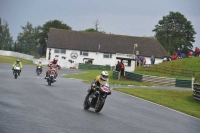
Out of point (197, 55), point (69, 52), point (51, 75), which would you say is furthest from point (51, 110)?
point (69, 52)

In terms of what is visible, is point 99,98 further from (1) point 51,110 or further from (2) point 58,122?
(2) point 58,122

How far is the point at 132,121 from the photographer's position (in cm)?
1608

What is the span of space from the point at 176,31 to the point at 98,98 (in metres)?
103

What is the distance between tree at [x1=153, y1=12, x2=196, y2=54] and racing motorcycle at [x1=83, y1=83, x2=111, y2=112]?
98.4m

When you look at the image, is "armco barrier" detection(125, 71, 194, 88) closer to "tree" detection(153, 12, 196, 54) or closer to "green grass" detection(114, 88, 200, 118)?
"green grass" detection(114, 88, 200, 118)

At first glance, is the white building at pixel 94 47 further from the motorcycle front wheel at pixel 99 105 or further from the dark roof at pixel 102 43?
the motorcycle front wheel at pixel 99 105

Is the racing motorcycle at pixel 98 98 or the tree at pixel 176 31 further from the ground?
the tree at pixel 176 31

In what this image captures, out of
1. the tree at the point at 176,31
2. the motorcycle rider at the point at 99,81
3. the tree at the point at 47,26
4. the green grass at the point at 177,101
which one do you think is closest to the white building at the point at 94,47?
the tree at the point at 176,31

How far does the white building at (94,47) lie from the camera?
9770 centimetres

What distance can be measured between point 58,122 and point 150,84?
31.3 meters

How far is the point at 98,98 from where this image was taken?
17656mm

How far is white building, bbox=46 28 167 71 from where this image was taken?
3846 inches

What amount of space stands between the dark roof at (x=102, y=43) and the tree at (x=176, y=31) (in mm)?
14897

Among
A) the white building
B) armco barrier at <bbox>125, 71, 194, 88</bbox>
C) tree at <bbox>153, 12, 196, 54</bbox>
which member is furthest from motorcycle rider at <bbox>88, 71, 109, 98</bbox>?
tree at <bbox>153, 12, 196, 54</bbox>
